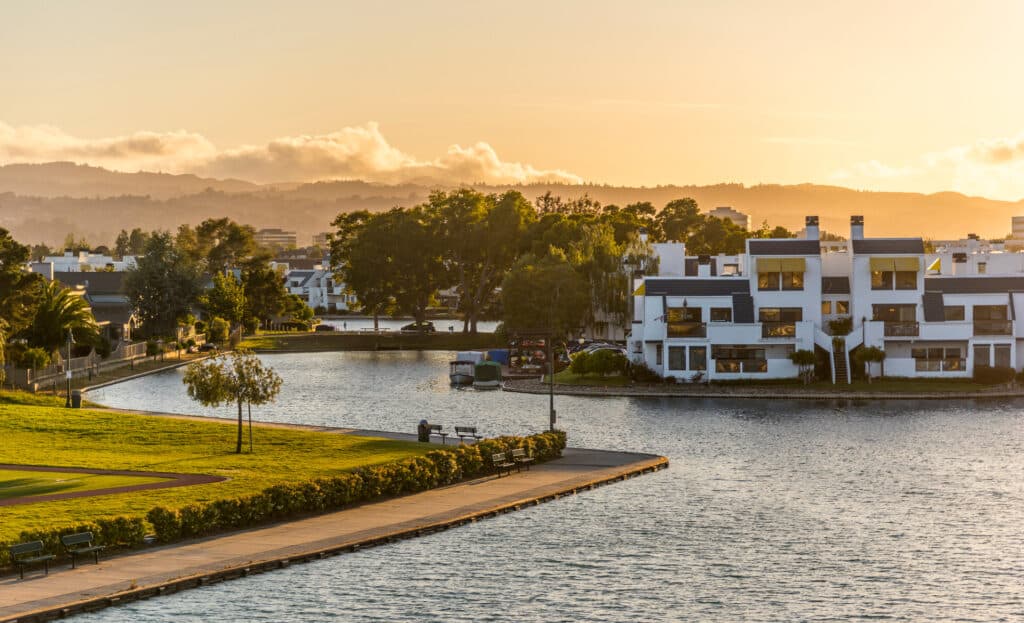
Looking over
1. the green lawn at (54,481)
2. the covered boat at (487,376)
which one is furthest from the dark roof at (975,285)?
the green lawn at (54,481)

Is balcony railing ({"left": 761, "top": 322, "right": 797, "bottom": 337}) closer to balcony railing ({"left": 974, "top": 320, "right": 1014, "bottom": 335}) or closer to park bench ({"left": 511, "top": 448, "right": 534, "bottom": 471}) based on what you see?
balcony railing ({"left": 974, "top": 320, "right": 1014, "bottom": 335})

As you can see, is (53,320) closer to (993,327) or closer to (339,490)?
(339,490)

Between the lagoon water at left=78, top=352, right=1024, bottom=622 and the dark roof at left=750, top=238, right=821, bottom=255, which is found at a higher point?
the dark roof at left=750, top=238, right=821, bottom=255

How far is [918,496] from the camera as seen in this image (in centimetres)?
5097

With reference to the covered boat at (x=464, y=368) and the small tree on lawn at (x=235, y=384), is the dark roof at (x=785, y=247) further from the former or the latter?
the small tree on lawn at (x=235, y=384)

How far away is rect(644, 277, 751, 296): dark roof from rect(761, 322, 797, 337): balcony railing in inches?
133

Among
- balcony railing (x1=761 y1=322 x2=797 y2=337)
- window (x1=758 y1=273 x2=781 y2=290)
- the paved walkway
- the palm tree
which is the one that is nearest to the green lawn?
the paved walkway

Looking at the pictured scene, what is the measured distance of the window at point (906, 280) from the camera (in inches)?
3898

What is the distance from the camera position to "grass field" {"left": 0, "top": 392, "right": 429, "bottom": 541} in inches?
1681

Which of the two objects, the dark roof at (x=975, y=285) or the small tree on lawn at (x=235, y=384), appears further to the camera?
the dark roof at (x=975, y=285)

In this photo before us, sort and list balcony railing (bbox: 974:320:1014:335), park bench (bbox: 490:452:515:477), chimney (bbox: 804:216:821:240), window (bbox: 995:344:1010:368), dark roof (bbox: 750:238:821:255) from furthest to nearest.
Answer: chimney (bbox: 804:216:821:240) < dark roof (bbox: 750:238:821:255) < window (bbox: 995:344:1010:368) < balcony railing (bbox: 974:320:1014:335) < park bench (bbox: 490:452:515:477)

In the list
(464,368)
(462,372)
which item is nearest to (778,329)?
(462,372)

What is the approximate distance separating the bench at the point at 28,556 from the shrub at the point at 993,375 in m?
74.7

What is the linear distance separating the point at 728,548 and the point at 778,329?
57.0 m
